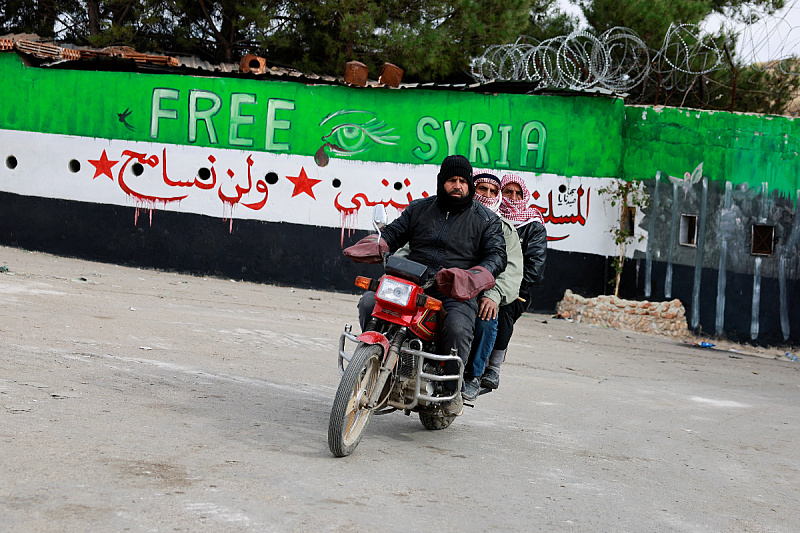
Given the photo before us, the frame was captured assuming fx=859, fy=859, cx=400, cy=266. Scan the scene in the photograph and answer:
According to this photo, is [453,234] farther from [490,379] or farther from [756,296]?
[756,296]

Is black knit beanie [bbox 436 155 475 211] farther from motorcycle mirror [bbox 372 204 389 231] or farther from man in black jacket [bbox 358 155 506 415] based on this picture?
motorcycle mirror [bbox 372 204 389 231]

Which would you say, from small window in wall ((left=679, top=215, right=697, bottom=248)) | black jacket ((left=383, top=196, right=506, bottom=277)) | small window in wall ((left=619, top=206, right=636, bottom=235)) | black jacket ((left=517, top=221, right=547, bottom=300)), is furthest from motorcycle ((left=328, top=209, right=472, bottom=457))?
small window in wall ((left=619, top=206, right=636, bottom=235))

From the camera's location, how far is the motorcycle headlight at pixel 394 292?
4.39 meters

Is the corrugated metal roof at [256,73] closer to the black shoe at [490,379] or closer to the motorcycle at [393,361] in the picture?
the black shoe at [490,379]

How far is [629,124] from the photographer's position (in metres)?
14.2

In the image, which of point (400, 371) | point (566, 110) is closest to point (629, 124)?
point (566, 110)

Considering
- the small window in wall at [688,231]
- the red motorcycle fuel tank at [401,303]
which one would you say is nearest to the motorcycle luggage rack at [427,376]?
the red motorcycle fuel tank at [401,303]

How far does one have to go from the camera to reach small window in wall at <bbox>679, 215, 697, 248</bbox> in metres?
13.6

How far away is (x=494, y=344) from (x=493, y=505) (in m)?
1.86

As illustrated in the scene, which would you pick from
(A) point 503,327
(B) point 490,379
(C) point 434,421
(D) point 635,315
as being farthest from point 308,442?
(D) point 635,315

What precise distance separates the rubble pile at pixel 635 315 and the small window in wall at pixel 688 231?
0.96 meters

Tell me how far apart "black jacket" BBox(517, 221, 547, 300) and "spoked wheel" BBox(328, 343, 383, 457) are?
1823 millimetres

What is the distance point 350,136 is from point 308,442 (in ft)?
33.9

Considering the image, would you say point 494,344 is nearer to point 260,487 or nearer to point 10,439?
point 260,487
